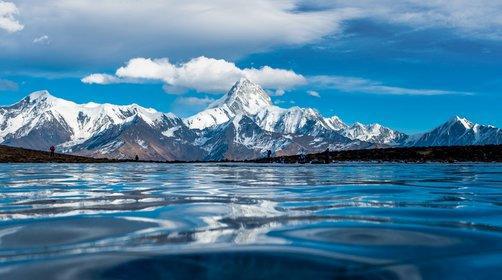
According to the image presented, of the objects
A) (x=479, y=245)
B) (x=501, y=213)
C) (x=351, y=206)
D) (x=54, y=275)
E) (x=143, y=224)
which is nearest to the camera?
(x=54, y=275)

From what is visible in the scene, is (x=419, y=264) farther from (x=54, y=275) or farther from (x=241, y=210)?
(x=241, y=210)

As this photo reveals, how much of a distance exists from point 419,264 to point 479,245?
62.8 inches

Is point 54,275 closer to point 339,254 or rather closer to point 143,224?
point 339,254

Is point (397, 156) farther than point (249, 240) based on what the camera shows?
Yes

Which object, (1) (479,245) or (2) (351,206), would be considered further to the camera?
(2) (351,206)

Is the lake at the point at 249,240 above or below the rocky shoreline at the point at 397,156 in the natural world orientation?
below

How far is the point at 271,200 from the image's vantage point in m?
13.2

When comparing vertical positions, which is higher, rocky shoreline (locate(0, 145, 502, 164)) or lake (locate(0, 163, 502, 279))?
rocky shoreline (locate(0, 145, 502, 164))

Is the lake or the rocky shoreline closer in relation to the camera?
the lake

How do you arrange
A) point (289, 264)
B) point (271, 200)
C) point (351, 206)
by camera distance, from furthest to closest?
point (271, 200) → point (351, 206) → point (289, 264)

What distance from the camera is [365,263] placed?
5676mm

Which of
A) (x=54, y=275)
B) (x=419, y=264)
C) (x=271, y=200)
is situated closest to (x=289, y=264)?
(x=419, y=264)

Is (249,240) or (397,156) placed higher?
(397,156)

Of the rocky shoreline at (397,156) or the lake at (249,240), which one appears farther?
the rocky shoreline at (397,156)
